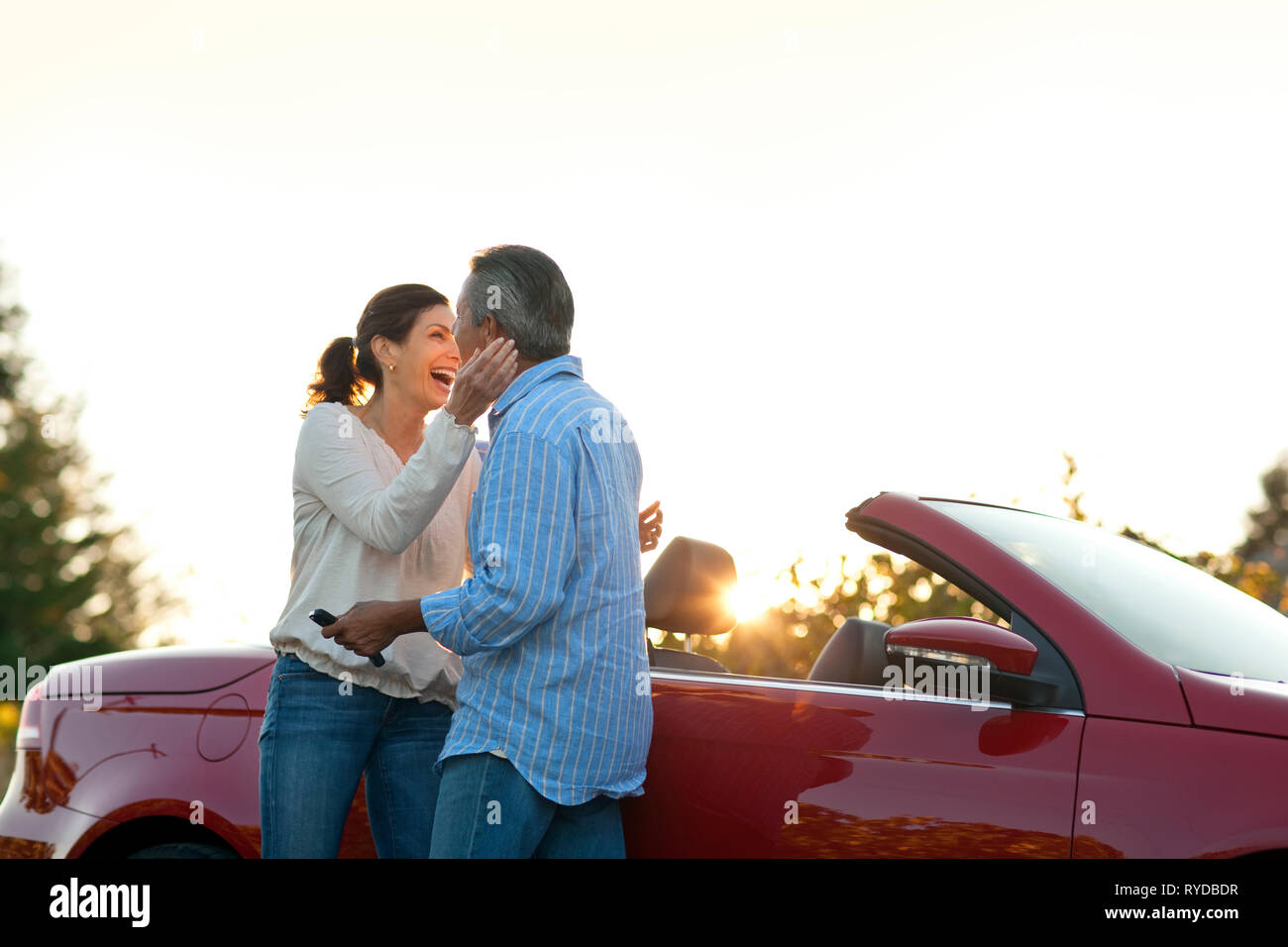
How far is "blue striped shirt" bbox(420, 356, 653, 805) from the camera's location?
2.27 metres

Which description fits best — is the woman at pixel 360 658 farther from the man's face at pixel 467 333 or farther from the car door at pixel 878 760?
the car door at pixel 878 760

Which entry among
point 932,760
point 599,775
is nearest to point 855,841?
point 932,760

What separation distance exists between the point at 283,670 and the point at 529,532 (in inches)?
33.1

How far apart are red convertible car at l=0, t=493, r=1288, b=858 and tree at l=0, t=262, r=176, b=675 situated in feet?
129

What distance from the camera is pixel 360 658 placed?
107 inches

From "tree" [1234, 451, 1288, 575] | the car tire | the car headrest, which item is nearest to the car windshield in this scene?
the car headrest

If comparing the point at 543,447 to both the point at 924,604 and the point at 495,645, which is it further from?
the point at 924,604

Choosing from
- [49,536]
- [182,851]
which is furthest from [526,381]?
[49,536]

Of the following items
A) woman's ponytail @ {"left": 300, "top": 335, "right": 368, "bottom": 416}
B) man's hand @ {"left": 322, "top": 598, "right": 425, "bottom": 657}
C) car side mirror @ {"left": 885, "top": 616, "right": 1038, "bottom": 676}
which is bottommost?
car side mirror @ {"left": 885, "top": 616, "right": 1038, "bottom": 676}

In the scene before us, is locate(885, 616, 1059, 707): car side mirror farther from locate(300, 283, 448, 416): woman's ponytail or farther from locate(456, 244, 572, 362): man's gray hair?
locate(300, 283, 448, 416): woman's ponytail

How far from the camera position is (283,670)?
279 centimetres

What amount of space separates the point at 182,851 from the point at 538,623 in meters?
1.43
